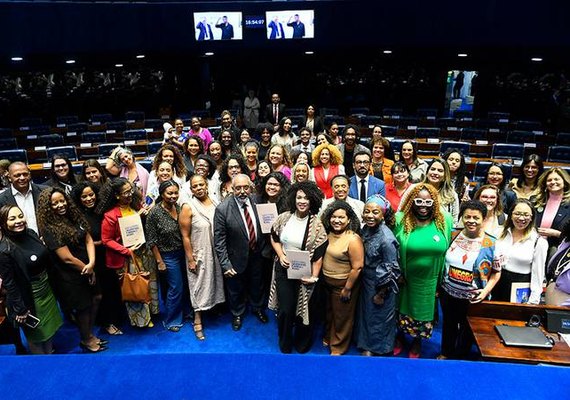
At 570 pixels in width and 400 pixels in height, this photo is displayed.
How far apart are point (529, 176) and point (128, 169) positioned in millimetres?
4756

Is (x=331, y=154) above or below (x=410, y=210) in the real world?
above

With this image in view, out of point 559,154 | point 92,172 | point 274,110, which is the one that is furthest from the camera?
point 274,110

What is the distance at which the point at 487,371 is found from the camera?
1287 mm

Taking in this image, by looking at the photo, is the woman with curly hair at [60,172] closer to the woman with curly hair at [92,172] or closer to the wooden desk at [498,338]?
the woman with curly hair at [92,172]

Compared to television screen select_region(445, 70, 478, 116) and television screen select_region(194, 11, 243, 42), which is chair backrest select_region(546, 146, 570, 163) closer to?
television screen select_region(194, 11, 243, 42)

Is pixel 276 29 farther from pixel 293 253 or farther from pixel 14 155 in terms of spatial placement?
pixel 293 253

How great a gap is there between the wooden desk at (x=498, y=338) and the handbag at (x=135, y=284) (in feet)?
9.25

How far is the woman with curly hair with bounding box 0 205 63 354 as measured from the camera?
10.1 feet

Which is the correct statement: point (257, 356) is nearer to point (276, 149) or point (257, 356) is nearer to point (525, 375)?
point (525, 375)

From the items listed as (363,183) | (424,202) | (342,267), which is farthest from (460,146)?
(342,267)

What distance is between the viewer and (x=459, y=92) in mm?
18234

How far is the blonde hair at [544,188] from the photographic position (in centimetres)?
414

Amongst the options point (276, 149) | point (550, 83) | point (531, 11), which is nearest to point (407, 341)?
point (276, 149)

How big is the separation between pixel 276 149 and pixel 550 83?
12362 millimetres
